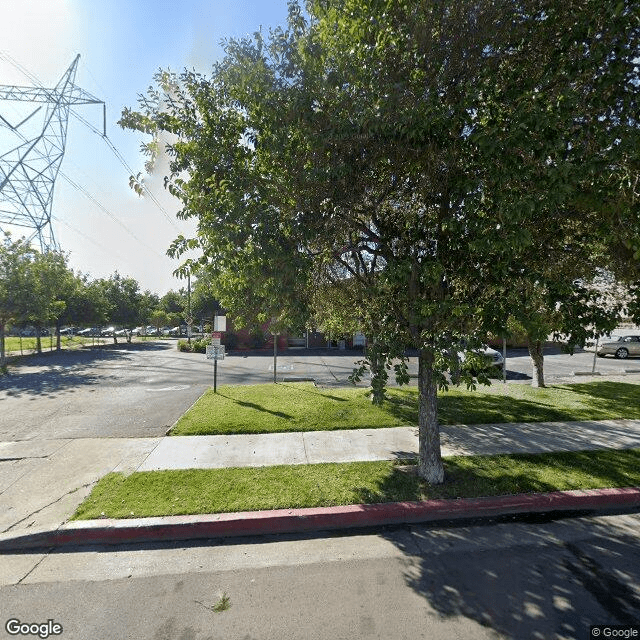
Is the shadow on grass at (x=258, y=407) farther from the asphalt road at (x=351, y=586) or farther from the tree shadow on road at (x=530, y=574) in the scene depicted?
the tree shadow on road at (x=530, y=574)

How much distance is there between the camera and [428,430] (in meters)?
5.33

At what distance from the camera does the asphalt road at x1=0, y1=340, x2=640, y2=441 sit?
27.1 feet

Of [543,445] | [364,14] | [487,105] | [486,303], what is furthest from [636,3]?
[543,445]

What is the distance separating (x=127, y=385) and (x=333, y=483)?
35.4 ft

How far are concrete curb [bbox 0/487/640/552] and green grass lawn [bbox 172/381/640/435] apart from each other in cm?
313

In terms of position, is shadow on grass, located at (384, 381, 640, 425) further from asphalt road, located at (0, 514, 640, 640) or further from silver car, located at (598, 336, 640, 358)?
silver car, located at (598, 336, 640, 358)

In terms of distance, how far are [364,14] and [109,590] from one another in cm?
661

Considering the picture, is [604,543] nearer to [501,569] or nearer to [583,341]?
[501,569]

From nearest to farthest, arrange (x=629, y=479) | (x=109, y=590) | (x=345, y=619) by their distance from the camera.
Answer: (x=345, y=619), (x=109, y=590), (x=629, y=479)

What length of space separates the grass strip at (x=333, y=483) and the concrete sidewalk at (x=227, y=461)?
0.21 metres

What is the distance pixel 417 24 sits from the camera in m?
4.35

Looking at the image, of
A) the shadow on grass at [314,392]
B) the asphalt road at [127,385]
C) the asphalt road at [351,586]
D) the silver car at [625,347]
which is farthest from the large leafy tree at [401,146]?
the silver car at [625,347]

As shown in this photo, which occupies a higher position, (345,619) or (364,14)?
(364,14)

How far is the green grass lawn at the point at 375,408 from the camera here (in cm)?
794
